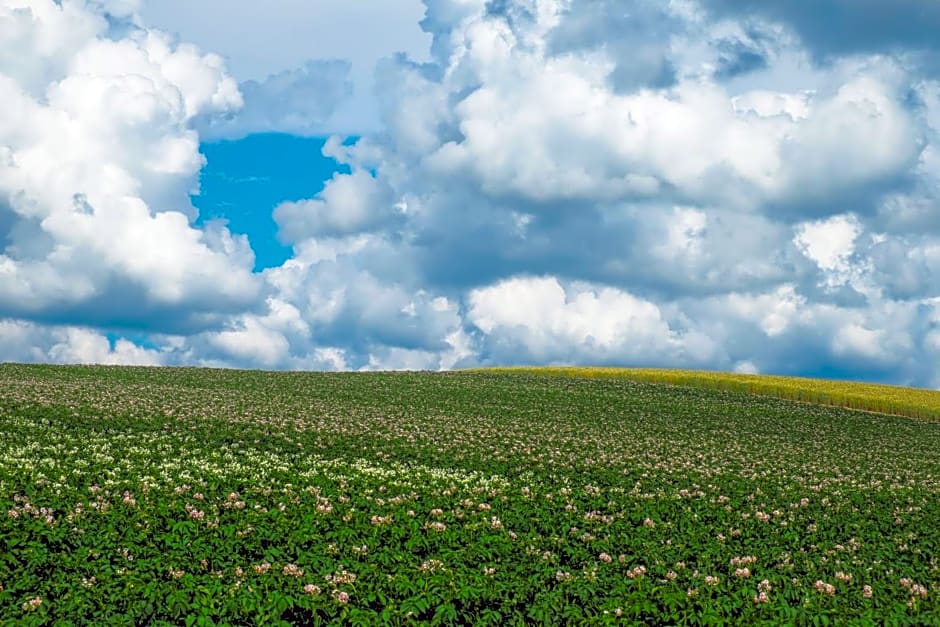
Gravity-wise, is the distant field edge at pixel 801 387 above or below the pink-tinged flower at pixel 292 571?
above

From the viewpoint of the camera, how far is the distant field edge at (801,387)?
215 ft

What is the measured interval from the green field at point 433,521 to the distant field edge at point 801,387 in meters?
25.6

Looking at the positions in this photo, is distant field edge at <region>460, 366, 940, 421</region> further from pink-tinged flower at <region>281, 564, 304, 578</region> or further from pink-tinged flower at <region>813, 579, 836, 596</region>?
pink-tinged flower at <region>281, 564, 304, 578</region>

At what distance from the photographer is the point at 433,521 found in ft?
60.4

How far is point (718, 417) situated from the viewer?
5188 centimetres

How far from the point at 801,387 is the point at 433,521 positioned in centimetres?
5907

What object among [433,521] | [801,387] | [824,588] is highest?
[801,387]

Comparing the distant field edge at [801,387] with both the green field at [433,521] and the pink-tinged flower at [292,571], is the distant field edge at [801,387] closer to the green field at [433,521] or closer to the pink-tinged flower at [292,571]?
the green field at [433,521]

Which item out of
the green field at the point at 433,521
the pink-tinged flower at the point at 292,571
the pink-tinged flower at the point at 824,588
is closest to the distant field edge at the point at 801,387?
the green field at the point at 433,521

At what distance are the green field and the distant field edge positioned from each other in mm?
25626

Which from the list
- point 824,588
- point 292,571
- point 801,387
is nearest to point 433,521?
point 292,571

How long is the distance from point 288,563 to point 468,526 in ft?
14.7

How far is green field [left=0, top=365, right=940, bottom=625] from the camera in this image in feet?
40.6

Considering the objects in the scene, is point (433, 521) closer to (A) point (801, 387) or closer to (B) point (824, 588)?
(B) point (824, 588)
